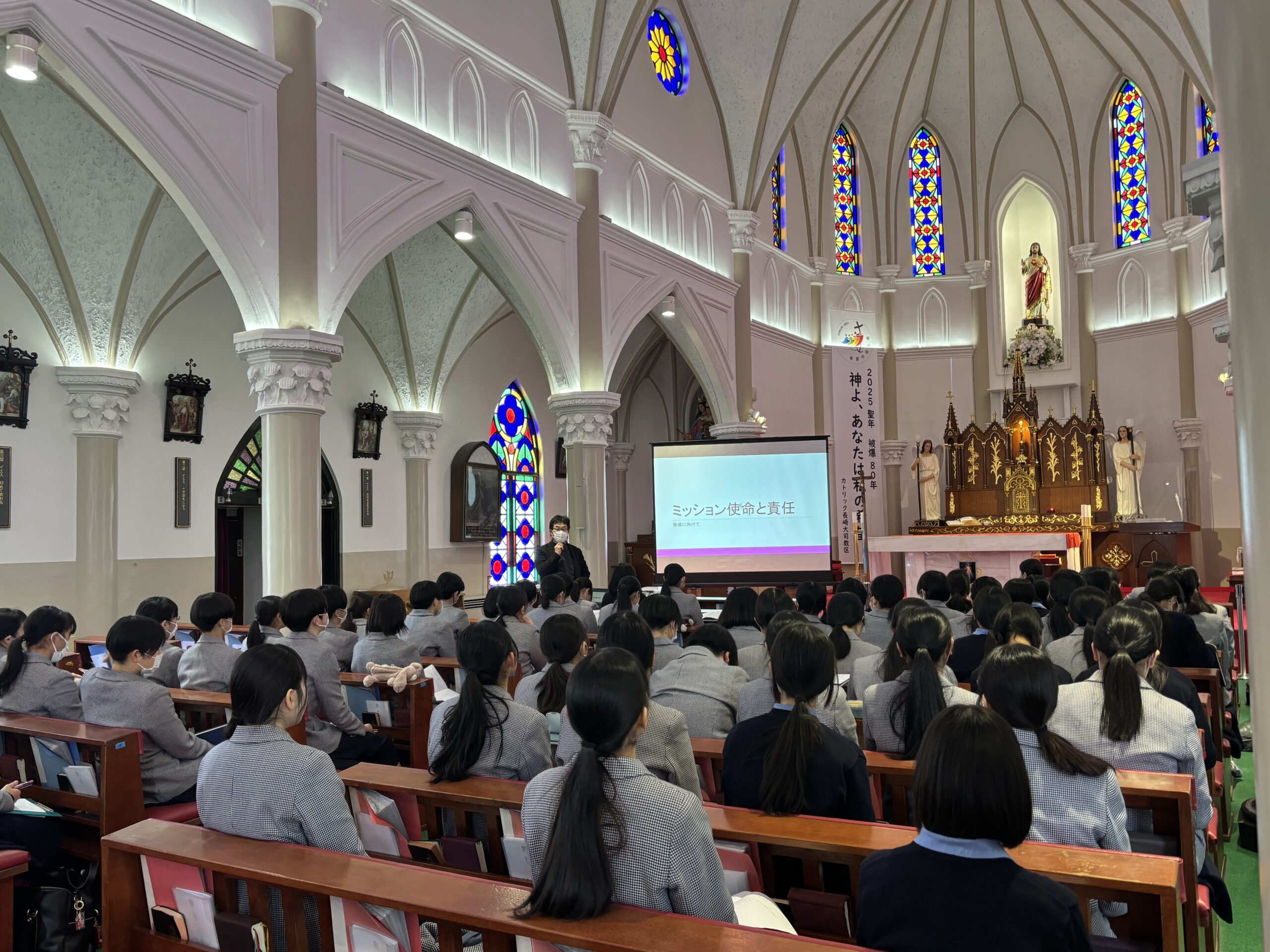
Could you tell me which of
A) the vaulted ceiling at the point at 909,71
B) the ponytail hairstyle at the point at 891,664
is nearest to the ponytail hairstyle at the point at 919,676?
the ponytail hairstyle at the point at 891,664

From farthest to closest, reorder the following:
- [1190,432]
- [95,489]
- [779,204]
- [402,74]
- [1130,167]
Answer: [1130,167], [779,204], [1190,432], [95,489], [402,74]

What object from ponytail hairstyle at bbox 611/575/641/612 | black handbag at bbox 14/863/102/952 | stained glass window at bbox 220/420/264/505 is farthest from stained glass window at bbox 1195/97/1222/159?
black handbag at bbox 14/863/102/952

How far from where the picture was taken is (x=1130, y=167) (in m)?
18.4

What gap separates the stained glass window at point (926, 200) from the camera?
20.2 m

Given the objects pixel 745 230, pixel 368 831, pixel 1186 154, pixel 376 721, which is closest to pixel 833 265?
pixel 745 230

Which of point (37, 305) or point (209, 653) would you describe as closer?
point (209, 653)

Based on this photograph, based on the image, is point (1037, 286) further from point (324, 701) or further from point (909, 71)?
point (324, 701)

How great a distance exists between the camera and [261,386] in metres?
8.06

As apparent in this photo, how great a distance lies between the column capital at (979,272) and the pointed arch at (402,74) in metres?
13.0

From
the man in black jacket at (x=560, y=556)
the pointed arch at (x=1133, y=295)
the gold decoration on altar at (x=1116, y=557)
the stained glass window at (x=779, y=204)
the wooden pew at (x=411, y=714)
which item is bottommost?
the wooden pew at (x=411, y=714)

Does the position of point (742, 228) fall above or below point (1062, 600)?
above

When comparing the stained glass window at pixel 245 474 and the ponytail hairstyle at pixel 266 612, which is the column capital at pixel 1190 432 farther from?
the ponytail hairstyle at pixel 266 612

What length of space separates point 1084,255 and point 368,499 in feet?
44.9

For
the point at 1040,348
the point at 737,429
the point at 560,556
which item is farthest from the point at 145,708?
the point at 1040,348
